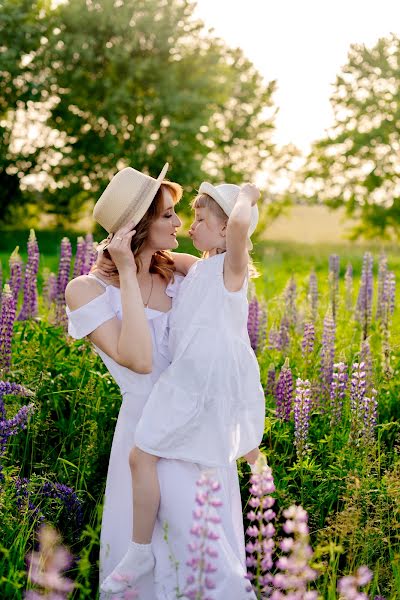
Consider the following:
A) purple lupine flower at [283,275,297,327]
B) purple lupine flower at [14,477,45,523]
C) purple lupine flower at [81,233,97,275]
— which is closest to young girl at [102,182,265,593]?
purple lupine flower at [14,477,45,523]

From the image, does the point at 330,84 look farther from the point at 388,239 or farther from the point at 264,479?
the point at 264,479

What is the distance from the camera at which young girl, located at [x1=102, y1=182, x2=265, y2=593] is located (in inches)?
138

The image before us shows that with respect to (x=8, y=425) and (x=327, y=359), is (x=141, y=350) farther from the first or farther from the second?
(x=327, y=359)

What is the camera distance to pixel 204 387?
3555mm

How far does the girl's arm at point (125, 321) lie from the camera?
11.7 ft

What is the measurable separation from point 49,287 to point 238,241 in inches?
143

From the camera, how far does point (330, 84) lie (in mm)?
29594

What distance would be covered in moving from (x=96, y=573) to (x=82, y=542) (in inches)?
8.7

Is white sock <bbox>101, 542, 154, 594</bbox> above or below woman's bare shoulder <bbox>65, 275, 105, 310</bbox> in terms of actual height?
below

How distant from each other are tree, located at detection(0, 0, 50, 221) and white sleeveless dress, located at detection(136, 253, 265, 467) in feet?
75.0

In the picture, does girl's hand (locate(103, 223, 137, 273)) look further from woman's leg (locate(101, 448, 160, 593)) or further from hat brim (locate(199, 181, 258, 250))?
woman's leg (locate(101, 448, 160, 593))

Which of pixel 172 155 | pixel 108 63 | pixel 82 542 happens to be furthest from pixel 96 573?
pixel 108 63

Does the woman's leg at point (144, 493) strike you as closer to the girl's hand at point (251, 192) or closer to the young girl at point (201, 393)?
the young girl at point (201, 393)

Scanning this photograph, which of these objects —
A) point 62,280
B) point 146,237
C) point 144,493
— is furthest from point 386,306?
point 144,493
